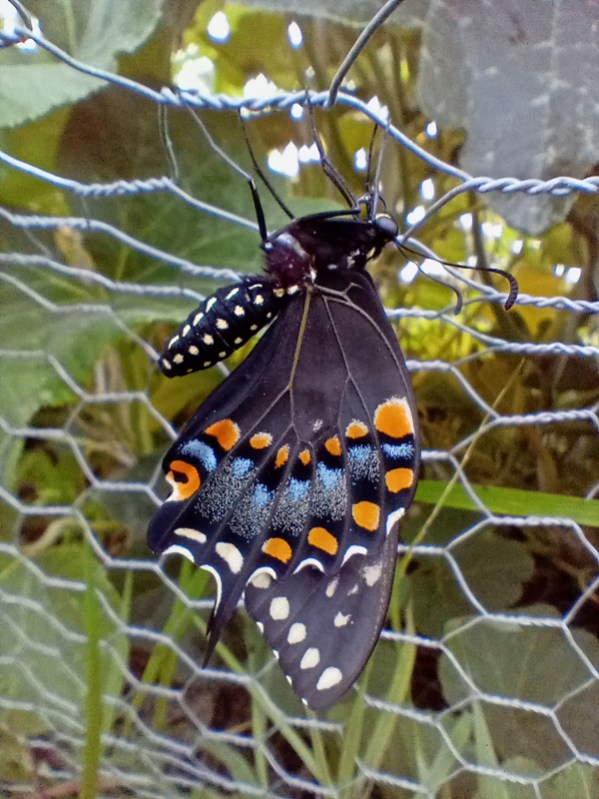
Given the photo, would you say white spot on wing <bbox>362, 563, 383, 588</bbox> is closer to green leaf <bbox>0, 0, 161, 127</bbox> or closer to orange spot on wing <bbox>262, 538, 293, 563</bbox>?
orange spot on wing <bbox>262, 538, 293, 563</bbox>

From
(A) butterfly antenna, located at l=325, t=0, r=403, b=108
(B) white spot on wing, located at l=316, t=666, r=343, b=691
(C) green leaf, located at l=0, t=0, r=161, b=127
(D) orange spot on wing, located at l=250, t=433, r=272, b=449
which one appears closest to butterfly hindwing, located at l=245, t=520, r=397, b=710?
(B) white spot on wing, located at l=316, t=666, r=343, b=691

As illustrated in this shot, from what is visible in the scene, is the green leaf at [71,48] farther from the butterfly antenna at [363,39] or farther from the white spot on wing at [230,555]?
the white spot on wing at [230,555]

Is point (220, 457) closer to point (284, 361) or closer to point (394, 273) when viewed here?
point (284, 361)

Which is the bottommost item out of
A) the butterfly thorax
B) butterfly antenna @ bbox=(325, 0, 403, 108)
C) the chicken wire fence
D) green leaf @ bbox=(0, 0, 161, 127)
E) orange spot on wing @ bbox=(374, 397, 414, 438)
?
the chicken wire fence

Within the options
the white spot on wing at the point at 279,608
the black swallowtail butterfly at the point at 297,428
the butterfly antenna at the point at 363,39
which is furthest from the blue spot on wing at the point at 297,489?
the butterfly antenna at the point at 363,39

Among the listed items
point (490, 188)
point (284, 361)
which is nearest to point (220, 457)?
point (284, 361)

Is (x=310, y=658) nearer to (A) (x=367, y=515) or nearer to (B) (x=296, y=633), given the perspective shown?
(B) (x=296, y=633)

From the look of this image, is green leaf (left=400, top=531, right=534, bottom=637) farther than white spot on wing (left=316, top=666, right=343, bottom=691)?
Yes
